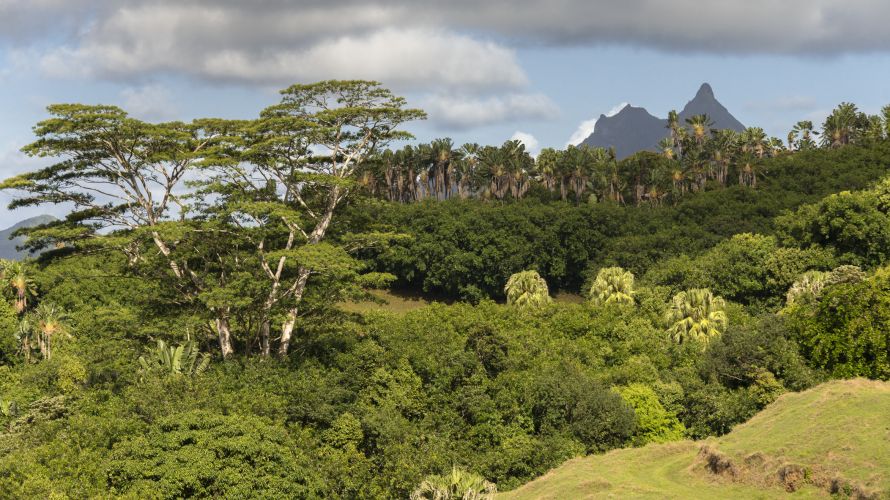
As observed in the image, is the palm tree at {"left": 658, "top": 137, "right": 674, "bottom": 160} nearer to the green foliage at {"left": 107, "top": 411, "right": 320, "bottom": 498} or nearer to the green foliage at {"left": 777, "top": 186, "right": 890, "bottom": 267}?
the green foliage at {"left": 777, "top": 186, "right": 890, "bottom": 267}

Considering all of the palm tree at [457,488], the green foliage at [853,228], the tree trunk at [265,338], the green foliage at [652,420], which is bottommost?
the green foliage at [652,420]

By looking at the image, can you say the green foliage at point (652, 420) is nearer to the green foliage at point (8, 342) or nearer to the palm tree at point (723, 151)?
the green foliage at point (8, 342)

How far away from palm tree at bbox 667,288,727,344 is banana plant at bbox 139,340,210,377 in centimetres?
3068

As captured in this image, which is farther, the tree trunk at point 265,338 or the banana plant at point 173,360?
the tree trunk at point 265,338

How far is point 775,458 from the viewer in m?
31.8

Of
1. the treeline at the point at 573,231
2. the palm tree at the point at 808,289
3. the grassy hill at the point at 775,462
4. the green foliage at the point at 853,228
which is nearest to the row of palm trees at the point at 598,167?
the treeline at the point at 573,231

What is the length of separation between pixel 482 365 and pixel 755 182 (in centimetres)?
8598

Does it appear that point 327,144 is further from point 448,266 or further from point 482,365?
point 448,266

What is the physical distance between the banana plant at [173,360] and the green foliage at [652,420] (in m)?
22.3

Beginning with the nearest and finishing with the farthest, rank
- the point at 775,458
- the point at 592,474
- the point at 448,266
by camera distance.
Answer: the point at 775,458
the point at 592,474
the point at 448,266

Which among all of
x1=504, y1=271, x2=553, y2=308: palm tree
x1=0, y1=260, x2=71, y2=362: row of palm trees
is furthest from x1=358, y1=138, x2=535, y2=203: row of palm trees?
x1=0, y1=260, x2=71, y2=362: row of palm trees

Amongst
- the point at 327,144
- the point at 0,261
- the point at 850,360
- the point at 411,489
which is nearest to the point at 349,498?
the point at 411,489

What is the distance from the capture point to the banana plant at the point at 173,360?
44.8 meters

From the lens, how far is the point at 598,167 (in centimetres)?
12850
